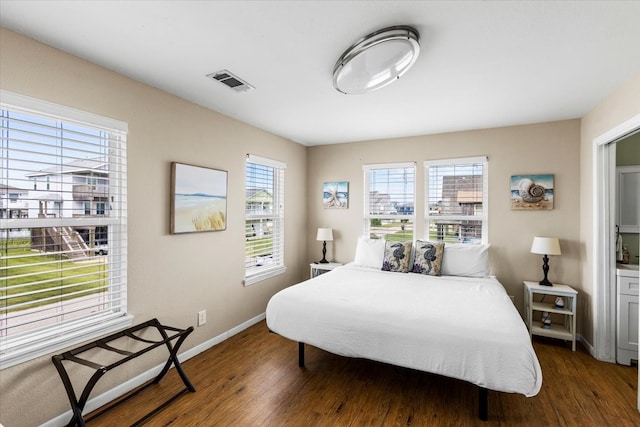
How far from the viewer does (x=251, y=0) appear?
152 cm

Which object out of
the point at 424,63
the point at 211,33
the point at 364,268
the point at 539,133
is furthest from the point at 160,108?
the point at 539,133

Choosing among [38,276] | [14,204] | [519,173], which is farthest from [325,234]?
[14,204]

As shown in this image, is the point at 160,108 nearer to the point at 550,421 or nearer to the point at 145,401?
the point at 145,401

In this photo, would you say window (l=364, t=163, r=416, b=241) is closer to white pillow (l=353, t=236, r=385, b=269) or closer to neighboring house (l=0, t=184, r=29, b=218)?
white pillow (l=353, t=236, r=385, b=269)

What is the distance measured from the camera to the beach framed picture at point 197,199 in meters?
2.78

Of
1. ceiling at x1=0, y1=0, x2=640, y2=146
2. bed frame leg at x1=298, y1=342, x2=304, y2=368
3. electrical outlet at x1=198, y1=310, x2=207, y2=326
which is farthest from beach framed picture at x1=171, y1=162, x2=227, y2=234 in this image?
bed frame leg at x1=298, y1=342, x2=304, y2=368

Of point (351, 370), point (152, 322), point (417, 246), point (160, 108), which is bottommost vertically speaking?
point (351, 370)

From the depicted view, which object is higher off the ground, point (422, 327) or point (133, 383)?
point (422, 327)

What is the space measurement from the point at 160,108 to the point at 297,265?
2872 mm

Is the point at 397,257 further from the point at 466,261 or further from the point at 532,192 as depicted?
the point at 532,192

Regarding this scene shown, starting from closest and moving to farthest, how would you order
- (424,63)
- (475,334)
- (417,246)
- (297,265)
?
(475,334), (424,63), (417,246), (297,265)

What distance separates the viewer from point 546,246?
3.28m

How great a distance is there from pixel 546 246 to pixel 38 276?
176 inches

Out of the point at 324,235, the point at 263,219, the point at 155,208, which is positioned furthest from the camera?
the point at 324,235
